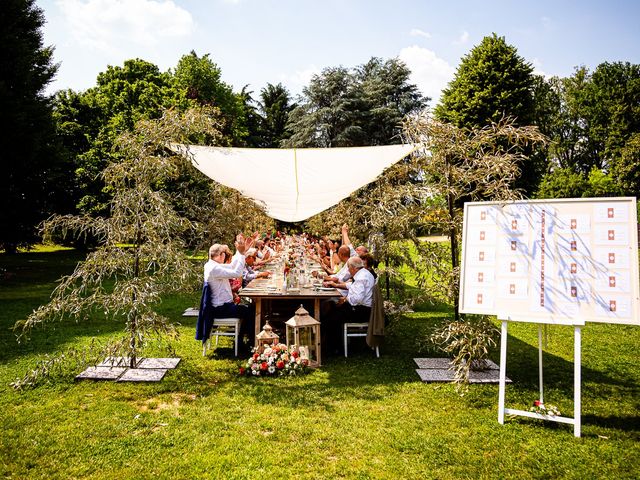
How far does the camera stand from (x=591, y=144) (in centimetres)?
2895

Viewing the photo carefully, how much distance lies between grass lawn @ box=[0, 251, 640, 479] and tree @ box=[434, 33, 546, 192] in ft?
50.5

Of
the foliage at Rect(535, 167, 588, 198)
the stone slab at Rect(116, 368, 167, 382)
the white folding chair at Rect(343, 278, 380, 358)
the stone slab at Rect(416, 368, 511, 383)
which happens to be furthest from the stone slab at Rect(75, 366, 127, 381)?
the foliage at Rect(535, 167, 588, 198)

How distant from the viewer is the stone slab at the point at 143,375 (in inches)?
173

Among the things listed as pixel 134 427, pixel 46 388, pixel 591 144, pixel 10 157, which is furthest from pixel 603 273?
pixel 591 144

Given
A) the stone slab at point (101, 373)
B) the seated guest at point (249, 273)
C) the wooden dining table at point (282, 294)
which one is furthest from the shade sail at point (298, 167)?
the stone slab at point (101, 373)

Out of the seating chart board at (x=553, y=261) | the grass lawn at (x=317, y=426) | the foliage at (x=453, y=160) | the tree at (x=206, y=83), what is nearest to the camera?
the grass lawn at (x=317, y=426)

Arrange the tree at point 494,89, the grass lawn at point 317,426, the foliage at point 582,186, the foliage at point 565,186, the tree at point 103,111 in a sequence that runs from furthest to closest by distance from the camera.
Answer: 1. the foliage at point 565,186
2. the foliage at point 582,186
3. the tree at point 494,89
4. the tree at point 103,111
5. the grass lawn at point 317,426

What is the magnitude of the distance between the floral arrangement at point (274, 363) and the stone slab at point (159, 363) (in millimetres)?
761

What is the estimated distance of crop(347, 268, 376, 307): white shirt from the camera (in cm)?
544

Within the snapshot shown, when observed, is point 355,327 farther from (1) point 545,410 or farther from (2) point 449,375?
(1) point 545,410

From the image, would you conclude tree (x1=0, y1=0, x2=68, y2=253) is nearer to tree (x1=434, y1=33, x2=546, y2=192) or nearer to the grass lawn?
the grass lawn

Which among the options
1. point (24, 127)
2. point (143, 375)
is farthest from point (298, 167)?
point (24, 127)

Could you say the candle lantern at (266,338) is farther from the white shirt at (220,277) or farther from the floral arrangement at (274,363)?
the white shirt at (220,277)

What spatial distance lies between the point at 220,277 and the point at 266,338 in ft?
2.95
